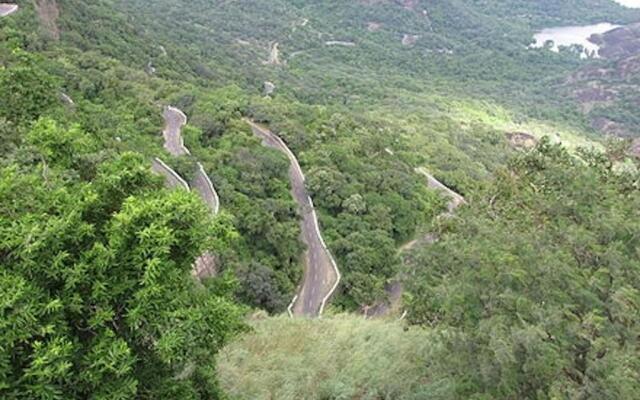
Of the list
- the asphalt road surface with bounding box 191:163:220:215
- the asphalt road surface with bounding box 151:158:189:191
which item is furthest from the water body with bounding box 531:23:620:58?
the asphalt road surface with bounding box 151:158:189:191

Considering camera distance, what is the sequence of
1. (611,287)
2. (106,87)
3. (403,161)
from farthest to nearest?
1. (403,161)
2. (106,87)
3. (611,287)

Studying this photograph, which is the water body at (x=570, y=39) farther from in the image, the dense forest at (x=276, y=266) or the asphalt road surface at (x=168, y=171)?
the asphalt road surface at (x=168, y=171)

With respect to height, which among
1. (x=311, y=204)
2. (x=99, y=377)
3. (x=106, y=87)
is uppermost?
(x=99, y=377)

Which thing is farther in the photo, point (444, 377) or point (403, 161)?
point (403, 161)

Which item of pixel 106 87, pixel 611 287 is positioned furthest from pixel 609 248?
pixel 106 87

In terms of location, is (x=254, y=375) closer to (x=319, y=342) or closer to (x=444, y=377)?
(x=319, y=342)

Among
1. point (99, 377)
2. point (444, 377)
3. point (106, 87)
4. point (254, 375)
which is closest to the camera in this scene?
point (99, 377)
